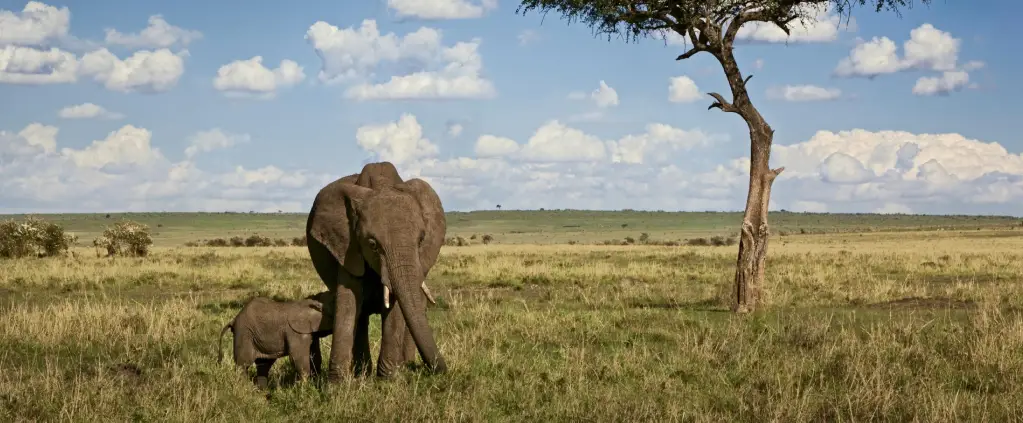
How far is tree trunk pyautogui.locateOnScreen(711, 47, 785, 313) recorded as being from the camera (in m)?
20.1

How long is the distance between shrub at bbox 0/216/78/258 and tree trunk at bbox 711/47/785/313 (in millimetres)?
32817

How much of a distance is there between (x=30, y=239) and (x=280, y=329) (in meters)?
37.1

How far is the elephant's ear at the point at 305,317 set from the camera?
1122 cm

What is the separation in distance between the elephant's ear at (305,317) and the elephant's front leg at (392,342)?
0.85m

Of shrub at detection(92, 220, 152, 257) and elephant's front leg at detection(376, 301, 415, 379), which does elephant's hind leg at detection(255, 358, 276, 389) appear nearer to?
elephant's front leg at detection(376, 301, 415, 379)

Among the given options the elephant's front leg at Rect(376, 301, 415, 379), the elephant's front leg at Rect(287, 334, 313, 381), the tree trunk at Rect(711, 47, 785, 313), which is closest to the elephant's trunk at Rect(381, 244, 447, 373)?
the elephant's front leg at Rect(376, 301, 415, 379)

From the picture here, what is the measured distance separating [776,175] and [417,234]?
11.7 metres

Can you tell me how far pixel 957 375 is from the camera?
472 inches

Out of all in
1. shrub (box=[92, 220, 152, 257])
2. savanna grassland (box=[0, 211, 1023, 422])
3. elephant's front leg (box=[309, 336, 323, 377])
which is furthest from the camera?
shrub (box=[92, 220, 152, 257])

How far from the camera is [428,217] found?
10.8 m

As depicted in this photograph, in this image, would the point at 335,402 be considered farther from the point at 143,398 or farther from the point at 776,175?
the point at 776,175

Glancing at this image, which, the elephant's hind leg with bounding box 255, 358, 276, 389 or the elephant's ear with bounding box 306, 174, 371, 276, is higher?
the elephant's ear with bounding box 306, 174, 371, 276

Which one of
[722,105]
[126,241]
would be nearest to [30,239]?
[126,241]

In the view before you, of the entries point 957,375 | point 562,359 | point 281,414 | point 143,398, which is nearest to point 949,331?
point 957,375
